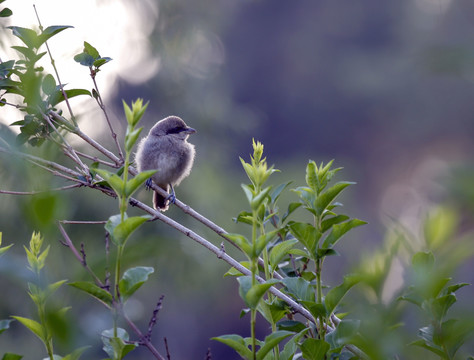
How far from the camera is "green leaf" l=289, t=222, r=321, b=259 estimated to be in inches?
45.3

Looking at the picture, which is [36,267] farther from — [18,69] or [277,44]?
[277,44]

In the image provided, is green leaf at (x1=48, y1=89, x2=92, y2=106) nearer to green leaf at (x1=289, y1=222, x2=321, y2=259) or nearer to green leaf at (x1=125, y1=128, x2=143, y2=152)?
green leaf at (x1=125, y1=128, x2=143, y2=152)

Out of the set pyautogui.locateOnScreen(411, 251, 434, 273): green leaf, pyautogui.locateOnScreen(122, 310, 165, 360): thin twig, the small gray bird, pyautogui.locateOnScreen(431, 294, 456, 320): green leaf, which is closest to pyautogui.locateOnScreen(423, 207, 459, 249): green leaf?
pyautogui.locateOnScreen(411, 251, 434, 273): green leaf

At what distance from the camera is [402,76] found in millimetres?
20562

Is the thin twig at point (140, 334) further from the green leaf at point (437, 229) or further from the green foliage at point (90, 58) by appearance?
the green foliage at point (90, 58)

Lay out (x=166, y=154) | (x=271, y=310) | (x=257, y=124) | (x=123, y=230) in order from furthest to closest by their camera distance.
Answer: (x=257, y=124) → (x=166, y=154) → (x=271, y=310) → (x=123, y=230)

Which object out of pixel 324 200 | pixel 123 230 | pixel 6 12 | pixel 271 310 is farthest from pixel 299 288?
pixel 6 12

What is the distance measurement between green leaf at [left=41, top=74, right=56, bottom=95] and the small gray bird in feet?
5.52

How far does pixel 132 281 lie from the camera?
3.28ft

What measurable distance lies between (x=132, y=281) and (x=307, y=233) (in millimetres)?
349

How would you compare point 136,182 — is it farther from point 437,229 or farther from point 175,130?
point 175,130

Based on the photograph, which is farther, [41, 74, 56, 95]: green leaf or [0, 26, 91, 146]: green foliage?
[41, 74, 56, 95]: green leaf

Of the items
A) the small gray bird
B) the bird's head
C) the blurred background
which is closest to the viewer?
the blurred background

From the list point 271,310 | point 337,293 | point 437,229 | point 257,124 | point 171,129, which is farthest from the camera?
point 257,124
